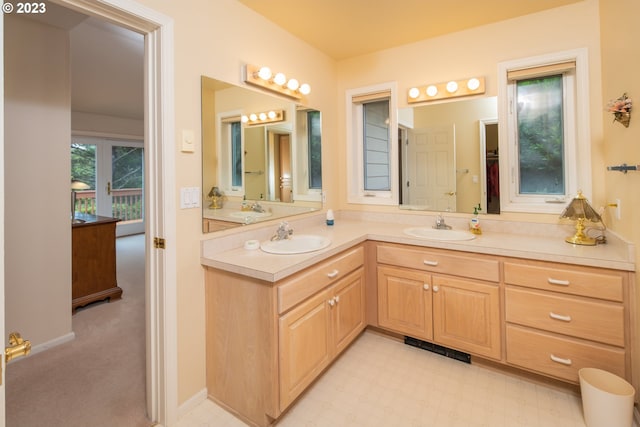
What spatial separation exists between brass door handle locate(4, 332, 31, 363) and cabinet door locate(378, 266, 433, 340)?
6.59ft

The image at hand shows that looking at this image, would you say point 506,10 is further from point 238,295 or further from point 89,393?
point 89,393

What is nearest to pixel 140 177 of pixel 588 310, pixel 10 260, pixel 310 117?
pixel 10 260

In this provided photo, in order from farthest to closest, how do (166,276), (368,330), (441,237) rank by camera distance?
(368,330) < (441,237) < (166,276)

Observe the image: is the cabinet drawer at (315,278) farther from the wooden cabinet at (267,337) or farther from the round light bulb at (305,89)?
the round light bulb at (305,89)

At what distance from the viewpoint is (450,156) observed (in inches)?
103

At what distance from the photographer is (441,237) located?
7.85ft

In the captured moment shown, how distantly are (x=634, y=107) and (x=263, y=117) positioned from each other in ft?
6.85

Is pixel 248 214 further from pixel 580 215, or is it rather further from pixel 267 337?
pixel 580 215

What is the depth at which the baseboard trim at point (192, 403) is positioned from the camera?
1701 mm

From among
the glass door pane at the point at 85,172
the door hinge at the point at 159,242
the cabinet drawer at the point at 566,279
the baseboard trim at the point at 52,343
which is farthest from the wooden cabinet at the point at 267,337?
the glass door pane at the point at 85,172

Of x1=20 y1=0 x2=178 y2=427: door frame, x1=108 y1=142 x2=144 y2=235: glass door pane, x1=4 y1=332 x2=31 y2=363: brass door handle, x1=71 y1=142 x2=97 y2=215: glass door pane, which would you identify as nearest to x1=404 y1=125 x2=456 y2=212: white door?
x1=20 y1=0 x2=178 y2=427: door frame

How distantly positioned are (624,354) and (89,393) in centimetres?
294

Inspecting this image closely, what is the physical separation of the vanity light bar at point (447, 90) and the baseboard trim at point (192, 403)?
2.60 m

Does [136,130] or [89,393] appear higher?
Answer: [136,130]
